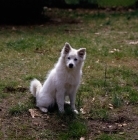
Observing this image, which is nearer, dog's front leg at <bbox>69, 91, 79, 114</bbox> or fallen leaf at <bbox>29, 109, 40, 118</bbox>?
fallen leaf at <bbox>29, 109, 40, 118</bbox>

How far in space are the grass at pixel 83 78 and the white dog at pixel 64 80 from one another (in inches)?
6.5

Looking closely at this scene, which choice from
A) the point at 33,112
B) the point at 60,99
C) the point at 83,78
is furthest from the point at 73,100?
the point at 83,78

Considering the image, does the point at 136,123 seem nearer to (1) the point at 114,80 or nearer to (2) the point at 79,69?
(2) the point at 79,69

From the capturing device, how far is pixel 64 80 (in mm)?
5766

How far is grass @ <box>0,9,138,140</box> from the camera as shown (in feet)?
18.1

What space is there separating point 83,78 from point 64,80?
191 centimetres

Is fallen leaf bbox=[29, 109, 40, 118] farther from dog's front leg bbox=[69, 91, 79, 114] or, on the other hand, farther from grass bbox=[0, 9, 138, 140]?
dog's front leg bbox=[69, 91, 79, 114]

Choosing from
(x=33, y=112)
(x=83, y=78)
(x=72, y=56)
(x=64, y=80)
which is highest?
(x=72, y=56)

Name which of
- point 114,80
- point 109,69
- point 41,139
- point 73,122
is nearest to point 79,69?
point 73,122

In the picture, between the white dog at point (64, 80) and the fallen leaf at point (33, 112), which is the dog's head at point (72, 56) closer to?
the white dog at point (64, 80)

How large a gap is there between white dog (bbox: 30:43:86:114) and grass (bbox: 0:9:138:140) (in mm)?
165

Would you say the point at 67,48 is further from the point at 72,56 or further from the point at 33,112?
→ the point at 33,112

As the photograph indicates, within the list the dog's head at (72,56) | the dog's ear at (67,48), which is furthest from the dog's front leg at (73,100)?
the dog's ear at (67,48)

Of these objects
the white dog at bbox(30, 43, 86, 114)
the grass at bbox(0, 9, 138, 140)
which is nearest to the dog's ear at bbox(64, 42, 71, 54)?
the white dog at bbox(30, 43, 86, 114)
